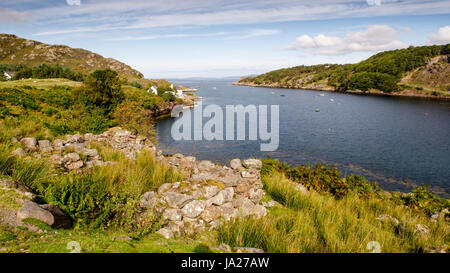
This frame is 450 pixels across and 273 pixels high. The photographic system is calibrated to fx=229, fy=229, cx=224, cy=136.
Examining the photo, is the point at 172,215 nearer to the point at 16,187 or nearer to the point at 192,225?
the point at 192,225

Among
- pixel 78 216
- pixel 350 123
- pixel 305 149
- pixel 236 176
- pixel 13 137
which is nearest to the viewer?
pixel 78 216

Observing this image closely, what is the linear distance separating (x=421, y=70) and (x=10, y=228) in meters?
179

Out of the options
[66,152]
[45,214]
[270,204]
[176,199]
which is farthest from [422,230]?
[66,152]

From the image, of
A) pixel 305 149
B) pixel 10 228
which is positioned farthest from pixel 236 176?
pixel 305 149

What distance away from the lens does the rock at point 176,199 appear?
6.71 meters

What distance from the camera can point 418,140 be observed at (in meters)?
42.5

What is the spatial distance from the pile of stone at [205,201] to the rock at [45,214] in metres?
2.02

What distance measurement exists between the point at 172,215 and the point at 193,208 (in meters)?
0.63

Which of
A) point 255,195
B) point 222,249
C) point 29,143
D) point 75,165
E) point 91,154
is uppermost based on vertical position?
point 29,143

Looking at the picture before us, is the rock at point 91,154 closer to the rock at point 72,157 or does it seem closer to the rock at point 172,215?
the rock at point 72,157

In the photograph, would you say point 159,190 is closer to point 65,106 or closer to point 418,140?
point 65,106

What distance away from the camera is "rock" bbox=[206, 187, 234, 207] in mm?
7003

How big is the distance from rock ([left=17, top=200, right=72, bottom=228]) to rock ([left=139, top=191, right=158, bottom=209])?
2020mm

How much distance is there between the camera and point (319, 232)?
20.1 ft
